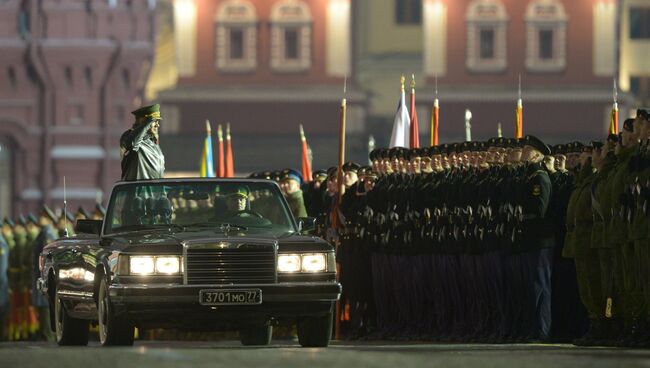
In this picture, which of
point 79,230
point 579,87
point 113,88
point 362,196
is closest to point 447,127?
point 579,87

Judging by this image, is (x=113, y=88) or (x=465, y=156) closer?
(x=465, y=156)

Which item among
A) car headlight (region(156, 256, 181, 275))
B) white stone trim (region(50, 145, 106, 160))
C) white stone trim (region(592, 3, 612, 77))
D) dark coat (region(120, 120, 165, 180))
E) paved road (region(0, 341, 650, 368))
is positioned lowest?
white stone trim (region(50, 145, 106, 160))

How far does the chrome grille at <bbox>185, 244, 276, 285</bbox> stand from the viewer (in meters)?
19.0

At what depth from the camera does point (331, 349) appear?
19.2 metres

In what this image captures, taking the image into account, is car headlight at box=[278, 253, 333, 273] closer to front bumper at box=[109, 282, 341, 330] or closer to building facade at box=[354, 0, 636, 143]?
front bumper at box=[109, 282, 341, 330]

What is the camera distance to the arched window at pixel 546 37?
83.5m

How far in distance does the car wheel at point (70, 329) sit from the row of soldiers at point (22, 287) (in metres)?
14.3

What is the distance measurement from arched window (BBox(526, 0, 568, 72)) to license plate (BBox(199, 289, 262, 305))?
64.8 metres

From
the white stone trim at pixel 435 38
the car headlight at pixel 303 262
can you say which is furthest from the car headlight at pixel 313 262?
the white stone trim at pixel 435 38

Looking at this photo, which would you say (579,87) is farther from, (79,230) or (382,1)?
(79,230)

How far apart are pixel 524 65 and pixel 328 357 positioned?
6718 cm

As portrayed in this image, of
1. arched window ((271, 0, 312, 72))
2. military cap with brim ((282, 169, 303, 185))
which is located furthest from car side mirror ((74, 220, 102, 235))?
arched window ((271, 0, 312, 72))

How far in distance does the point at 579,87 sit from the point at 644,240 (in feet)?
208

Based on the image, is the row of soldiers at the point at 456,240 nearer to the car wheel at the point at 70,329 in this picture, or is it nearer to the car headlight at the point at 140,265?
the car wheel at the point at 70,329
